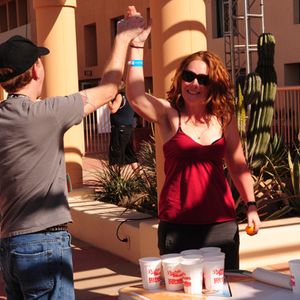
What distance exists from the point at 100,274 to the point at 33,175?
3.79 meters

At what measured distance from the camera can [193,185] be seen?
12.0 feet

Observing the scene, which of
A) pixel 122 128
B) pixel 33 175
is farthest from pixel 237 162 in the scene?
pixel 122 128

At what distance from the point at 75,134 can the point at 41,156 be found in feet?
22.9

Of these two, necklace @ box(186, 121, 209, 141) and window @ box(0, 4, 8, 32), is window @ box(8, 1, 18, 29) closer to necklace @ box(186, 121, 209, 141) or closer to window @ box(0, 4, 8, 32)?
window @ box(0, 4, 8, 32)

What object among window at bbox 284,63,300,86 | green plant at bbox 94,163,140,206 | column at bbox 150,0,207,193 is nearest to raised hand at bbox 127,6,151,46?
column at bbox 150,0,207,193

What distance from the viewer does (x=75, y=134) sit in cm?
980

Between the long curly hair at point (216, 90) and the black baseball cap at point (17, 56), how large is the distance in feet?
3.66

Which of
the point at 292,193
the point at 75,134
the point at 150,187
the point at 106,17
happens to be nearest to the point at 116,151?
the point at 75,134

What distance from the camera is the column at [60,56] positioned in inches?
380

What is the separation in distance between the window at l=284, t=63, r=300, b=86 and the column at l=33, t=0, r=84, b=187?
11275 millimetres

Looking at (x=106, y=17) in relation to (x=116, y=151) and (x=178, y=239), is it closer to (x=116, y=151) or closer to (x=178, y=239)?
(x=116, y=151)

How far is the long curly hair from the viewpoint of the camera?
12.3 feet

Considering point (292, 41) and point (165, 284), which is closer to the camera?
point (165, 284)

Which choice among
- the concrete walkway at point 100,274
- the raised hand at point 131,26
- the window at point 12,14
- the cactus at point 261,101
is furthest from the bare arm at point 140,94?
the window at point 12,14
